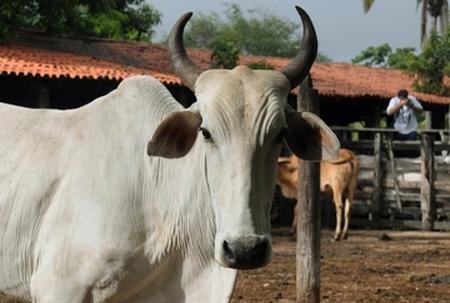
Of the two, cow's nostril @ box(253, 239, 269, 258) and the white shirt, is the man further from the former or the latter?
cow's nostril @ box(253, 239, 269, 258)

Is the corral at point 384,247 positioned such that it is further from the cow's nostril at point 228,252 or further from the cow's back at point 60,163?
the cow's nostril at point 228,252

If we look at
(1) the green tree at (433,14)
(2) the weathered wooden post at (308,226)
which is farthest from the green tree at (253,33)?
(2) the weathered wooden post at (308,226)

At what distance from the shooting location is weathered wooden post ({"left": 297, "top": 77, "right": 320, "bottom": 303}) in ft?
22.2

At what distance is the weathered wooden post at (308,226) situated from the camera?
677 cm

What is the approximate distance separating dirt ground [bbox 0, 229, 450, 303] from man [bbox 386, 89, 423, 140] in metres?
2.49

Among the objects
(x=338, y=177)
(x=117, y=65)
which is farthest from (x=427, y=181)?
(x=117, y=65)

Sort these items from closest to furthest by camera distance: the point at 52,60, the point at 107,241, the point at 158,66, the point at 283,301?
the point at 107,241 → the point at 283,301 → the point at 52,60 → the point at 158,66

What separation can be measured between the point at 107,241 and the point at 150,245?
0.20 metres

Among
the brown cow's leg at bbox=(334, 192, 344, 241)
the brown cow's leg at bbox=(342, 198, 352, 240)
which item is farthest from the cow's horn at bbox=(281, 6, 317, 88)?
the brown cow's leg at bbox=(342, 198, 352, 240)

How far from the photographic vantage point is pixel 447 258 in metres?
10.7

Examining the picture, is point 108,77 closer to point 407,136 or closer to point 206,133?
point 407,136

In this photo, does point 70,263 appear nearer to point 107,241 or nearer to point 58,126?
point 107,241

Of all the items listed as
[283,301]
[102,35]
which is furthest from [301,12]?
[102,35]

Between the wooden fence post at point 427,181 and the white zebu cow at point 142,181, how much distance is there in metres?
10.5
